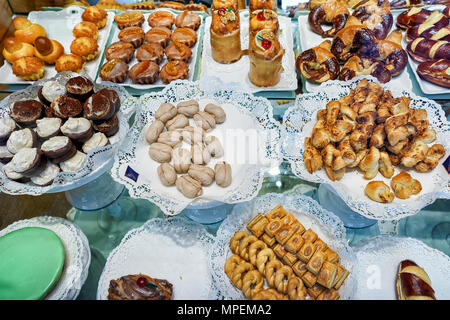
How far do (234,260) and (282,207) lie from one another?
0.95 feet

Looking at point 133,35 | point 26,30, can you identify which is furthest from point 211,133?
point 26,30

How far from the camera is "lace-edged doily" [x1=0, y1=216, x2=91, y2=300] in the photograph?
1.09 m

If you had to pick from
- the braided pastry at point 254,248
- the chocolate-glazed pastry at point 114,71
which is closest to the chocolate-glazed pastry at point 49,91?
the chocolate-glazed pastry at point 114,71

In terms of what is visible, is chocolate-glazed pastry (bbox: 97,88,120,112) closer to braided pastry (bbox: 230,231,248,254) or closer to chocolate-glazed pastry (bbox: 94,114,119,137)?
chocolate-glazed pastry (bbox: 94,114,119,137)

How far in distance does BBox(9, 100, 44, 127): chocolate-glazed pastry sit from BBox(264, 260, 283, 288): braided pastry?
1.15 m

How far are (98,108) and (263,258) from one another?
0.90m

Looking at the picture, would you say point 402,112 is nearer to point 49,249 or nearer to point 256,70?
point 256,70

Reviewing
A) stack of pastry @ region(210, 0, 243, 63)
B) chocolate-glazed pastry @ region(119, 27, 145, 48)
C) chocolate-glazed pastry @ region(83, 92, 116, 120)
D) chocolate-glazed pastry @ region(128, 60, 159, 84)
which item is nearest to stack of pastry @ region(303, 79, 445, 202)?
stack of pastry @ region(210, 0, 243, 63)

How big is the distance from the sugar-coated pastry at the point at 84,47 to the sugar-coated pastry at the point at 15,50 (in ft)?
0.80

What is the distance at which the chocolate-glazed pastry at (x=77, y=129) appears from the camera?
1.28m

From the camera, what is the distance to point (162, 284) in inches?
44.2

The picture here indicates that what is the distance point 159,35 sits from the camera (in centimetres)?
201

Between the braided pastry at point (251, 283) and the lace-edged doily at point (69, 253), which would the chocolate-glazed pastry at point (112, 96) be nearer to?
the lace-edged doily at point (69, 253)

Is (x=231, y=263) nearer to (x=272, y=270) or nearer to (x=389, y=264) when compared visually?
(x=272, y=270)
